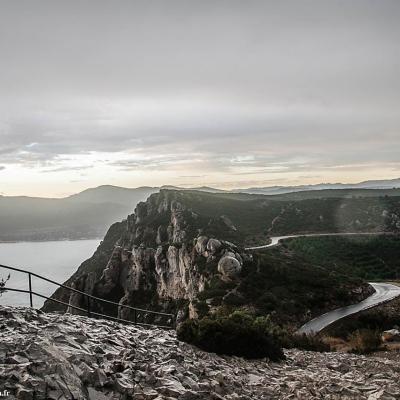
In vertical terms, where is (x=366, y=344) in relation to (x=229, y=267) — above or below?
above

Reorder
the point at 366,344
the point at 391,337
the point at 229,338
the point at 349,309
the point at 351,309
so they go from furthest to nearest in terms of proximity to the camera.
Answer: the point at 349,309 → the point at 351,309 → the point at 391,337 → the point at 366,344 → the point at 229,338

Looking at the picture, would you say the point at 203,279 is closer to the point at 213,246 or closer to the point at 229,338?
the point at 213,246

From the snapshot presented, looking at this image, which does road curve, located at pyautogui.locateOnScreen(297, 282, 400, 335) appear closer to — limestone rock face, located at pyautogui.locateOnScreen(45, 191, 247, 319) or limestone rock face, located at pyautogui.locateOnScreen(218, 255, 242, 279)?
limestone rock face, located at pyautogui.locateOnScreen(45, 191, 247, 319)

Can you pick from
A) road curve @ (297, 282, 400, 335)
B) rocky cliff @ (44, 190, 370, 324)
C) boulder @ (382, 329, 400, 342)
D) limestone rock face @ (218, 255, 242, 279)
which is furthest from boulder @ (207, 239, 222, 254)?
boulder @ (382, 329, 400, 342)

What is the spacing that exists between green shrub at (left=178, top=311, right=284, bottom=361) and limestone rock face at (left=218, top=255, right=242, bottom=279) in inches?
1095

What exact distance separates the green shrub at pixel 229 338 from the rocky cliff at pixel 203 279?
2594mm

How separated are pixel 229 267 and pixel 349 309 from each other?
1237cm

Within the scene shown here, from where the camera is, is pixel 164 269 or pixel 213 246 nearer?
pixel 213 246

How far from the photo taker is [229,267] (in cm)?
4191

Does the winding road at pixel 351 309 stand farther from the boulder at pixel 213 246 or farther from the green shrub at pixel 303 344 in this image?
the boulder at pixel 213 246

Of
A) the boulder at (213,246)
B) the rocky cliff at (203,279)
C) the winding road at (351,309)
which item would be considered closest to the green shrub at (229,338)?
the rocky cliff at (203,279)

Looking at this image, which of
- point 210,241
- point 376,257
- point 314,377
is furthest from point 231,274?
point 376,257

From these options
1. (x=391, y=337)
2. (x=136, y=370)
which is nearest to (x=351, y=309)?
(x=391, y=337)

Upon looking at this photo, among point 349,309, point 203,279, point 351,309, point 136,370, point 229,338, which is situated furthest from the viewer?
point 203,279
